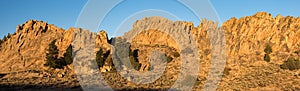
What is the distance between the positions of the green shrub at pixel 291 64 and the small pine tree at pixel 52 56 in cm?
4546

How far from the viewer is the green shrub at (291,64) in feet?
195

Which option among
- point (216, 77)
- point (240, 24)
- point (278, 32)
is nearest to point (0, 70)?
point (216, 77)

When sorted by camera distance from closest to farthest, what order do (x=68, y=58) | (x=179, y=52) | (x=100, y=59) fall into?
(x=100, y=59), (x=68, y=58), (x=179, y=52)

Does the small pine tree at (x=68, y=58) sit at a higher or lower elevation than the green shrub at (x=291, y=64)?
higher

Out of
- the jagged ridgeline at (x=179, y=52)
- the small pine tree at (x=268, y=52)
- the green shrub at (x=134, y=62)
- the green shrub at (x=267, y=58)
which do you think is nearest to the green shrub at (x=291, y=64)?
the jagged ridgeline at (x=179, y=52)

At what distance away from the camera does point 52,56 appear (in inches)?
2645

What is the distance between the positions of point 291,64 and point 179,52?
25.4m

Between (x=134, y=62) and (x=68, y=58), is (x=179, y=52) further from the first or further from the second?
(x=68, y=58)

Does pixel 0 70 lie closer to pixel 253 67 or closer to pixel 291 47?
pixel 253 67

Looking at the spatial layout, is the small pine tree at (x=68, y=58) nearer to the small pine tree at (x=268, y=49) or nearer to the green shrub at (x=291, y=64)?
the small pine tree at (x=268, y=49)

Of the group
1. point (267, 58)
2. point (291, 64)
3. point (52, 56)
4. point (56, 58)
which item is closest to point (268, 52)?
point (267, 58)

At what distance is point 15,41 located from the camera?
75438 millimetres

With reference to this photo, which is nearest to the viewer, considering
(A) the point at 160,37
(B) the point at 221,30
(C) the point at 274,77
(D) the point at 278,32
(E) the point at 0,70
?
(C) the point at 274,77

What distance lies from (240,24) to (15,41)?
5597cm
